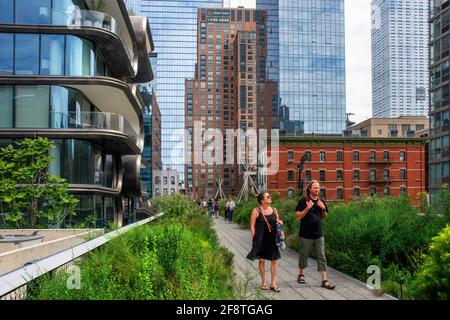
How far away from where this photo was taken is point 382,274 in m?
9.09

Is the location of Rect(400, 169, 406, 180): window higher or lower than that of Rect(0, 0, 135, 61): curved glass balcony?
lower

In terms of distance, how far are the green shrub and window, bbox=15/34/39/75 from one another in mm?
21853

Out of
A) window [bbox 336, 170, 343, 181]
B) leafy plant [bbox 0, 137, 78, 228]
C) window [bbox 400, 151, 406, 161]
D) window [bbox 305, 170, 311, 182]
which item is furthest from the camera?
window [bbox 400, 151, 406, 161]

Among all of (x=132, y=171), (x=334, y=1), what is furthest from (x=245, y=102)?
(x=132, y=171)

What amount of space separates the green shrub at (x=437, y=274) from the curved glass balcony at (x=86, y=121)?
2049 centimetres

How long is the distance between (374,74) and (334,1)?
6797cm

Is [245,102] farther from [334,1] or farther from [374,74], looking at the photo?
[374,74]

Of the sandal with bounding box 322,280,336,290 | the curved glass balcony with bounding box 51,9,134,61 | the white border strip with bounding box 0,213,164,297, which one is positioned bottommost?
the sandal with bounding box 322,280,336,290

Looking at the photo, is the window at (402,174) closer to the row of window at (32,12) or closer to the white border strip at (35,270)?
the row of window at (32,12)

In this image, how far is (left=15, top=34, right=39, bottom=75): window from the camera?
77.7 ft

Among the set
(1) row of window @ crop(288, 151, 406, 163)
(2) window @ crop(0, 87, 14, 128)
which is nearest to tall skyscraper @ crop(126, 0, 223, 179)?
(2) window @ crop(0, 87, 14, 128)

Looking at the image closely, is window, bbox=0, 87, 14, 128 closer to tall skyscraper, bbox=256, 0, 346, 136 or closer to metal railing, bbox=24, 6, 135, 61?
metal railing, bbox=24, 6, 135, 61

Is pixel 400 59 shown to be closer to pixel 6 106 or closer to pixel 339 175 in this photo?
pixel 339 175

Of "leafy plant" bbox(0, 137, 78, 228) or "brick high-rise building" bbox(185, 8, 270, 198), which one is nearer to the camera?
"leafy plant" bbox(0, 137, 78, 228)
